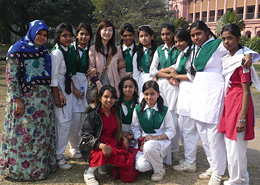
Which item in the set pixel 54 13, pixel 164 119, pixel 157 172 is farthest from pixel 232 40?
pixel 54 13

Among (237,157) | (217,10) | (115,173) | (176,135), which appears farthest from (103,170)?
(217,10)

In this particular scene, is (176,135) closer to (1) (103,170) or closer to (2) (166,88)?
(2) (166,88)

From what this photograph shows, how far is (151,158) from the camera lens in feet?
10.5

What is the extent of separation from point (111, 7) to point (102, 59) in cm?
2056

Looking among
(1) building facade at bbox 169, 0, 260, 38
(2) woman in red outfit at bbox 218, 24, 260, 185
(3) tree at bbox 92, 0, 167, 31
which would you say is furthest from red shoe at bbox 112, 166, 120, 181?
(1) building facade at bbox 169, 0, 260, 38

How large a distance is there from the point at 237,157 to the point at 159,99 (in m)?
1.20

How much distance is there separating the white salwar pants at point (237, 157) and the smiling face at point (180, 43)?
1.39m

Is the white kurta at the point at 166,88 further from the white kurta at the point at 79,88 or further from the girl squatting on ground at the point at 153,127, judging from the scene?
the white kurta at the point at 79,88

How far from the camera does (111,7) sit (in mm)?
23109

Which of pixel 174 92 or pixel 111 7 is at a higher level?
pixel 111 7

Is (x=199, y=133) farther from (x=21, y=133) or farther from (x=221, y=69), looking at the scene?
(x=21, y=133)

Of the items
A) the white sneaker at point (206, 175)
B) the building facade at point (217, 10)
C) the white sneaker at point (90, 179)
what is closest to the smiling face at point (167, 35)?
the white sneaker at point (206, 175)

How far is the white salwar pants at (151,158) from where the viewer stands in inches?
125

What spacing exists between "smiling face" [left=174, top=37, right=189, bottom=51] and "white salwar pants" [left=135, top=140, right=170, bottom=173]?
4.40 ft
